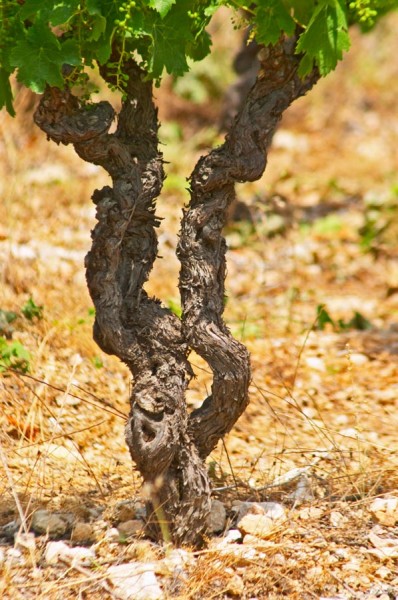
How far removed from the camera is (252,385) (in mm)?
4297

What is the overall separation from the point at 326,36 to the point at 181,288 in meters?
0.89

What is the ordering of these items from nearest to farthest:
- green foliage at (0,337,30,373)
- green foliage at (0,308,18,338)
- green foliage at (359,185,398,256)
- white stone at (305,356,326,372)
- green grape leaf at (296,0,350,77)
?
1. green grape leaf at (296,0,350,77)
2. green foliage at (0,337,30,373)
3. green foliage at (0,308,18,338)
4. white stone at (305,356,326,372)
5. green foliage at (359,185,398,256)

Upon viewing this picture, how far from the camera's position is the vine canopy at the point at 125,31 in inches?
90.9

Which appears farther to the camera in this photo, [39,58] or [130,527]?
[130,527]

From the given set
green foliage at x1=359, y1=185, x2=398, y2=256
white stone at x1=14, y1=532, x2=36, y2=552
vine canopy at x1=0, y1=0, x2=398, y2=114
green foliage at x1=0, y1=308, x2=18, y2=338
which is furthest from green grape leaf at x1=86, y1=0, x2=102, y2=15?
green foliage at x1=359, y1=185, x2=398, y2=256

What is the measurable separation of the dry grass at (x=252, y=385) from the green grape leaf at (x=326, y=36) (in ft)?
4.20

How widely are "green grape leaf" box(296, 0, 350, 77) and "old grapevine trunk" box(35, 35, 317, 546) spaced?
267 mm

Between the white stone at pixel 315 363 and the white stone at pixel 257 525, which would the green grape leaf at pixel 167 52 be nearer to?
the white stone at pixel 257 525

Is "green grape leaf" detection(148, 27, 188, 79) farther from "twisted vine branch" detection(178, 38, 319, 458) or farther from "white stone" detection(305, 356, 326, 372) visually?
"white stone" detection(305, 356, 326, 372)

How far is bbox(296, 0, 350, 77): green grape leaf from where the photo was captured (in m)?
2.34

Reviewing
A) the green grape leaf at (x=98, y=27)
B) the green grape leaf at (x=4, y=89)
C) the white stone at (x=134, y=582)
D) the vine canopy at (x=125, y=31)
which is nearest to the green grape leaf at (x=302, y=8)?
the vine canopy at (x=125, y=31)

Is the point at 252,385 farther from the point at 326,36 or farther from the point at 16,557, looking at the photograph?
the point at 326,36

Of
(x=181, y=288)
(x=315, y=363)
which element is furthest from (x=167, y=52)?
(x=315, y=363)

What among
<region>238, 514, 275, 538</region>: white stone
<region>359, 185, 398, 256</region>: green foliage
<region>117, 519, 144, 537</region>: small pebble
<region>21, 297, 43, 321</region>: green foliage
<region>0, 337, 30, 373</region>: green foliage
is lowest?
<region>117, 519, 144, 537</region>: small pebble
